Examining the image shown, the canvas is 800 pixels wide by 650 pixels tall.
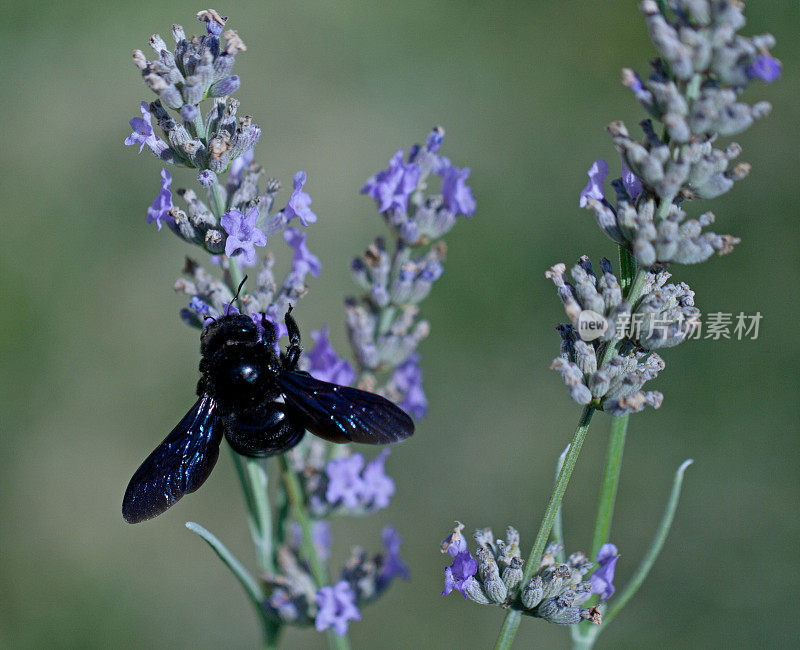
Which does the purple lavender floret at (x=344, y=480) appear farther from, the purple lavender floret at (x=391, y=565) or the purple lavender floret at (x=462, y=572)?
the purple lavender floret at (x=462, y=572)

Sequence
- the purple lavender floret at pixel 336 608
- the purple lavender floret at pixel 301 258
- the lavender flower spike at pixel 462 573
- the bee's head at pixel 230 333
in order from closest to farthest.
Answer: the lavender flower spike at pixel 462 573, the bee's head at pixel 230 333, the purple lavender floret at pixel 336 608, the purple lavender floret at pixel 301 258

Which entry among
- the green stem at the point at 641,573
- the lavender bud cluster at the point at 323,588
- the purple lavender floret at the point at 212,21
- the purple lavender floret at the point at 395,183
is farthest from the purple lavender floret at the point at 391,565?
the purple lavender floret at the point at 212,21

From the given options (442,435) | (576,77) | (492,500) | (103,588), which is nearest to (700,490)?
(492,500)

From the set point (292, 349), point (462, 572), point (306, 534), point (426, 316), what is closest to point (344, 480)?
point (306, 534)

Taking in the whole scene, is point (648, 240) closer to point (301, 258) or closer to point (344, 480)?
point (301, 258)

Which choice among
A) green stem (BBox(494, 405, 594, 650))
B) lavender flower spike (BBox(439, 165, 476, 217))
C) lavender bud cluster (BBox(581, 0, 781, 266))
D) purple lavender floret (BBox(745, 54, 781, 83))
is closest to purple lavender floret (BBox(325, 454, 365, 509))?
green stem (BBox(494, 405, 594, 650))

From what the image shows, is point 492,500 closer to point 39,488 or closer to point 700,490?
point 700,490

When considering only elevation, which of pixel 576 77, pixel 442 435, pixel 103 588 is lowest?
pixel 103 588

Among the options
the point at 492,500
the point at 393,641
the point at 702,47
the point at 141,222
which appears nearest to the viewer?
the point at 702,47
